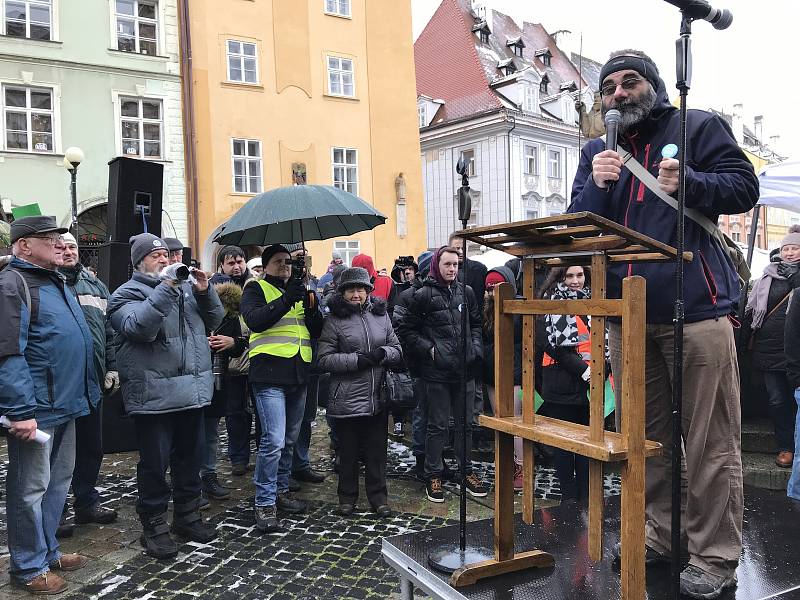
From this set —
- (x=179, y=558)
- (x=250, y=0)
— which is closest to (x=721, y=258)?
(x=179, y=558)

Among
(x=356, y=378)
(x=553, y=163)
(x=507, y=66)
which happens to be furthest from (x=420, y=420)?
(x=507, y=66)

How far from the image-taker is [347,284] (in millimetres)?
5316

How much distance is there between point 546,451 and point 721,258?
160 inches

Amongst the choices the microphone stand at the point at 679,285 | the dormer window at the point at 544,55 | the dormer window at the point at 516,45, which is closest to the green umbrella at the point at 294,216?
the microphone stand at the point at 679,285

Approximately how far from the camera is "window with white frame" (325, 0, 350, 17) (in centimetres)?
2134

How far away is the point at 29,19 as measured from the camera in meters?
17.2

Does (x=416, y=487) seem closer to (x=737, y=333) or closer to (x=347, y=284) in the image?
(x=347, y=284)

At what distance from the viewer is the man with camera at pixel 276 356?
16.2 ft

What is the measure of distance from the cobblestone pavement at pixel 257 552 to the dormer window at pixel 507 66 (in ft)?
94.9

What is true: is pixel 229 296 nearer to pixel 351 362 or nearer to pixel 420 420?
pixel 351 362

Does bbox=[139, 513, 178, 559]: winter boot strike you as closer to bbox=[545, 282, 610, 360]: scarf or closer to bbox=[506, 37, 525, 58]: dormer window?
bbox=[545, 282, 610, 360]: scarf

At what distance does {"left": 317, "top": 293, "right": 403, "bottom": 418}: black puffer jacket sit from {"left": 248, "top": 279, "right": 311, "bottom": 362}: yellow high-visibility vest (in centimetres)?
18

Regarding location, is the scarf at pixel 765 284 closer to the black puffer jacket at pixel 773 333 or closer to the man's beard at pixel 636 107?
the black puffer jacket at pixel 773 333

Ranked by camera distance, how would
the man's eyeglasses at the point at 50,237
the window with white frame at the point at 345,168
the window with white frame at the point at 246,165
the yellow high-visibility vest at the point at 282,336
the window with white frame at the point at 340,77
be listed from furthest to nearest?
1. the window with white frame at the point at 345,168
2. the window with white frame at the point at 340,77
3. the window with white frame at the point at 246,165
4. the yellow high-visibility vest at the point at 282,336
5. the man's eyeglasses at the point at 50,237
